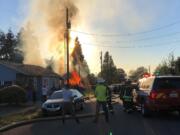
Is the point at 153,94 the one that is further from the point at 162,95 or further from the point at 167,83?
the point at 167,83

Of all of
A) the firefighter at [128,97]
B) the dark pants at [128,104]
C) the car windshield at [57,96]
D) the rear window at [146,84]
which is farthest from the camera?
the car windshield at [57,96]

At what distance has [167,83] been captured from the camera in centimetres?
2095

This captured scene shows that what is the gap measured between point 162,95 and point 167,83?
0.64 m

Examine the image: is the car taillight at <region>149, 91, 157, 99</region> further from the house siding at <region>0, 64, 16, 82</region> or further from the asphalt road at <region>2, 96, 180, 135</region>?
the house siding at <region>0, 64, 16, 82</region>

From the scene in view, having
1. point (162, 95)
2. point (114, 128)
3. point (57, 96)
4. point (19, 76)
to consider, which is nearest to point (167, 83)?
point (162, 95)

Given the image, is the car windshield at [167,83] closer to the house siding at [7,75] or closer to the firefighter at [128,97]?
the firefighter at [128,97]

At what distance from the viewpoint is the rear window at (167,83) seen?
68.4 ft

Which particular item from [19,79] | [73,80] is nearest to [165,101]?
[19,79]

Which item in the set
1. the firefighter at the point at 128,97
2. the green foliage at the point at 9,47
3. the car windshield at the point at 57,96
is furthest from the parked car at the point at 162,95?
the green foliage at the point at 9,47

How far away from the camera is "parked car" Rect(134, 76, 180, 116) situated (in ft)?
67.6

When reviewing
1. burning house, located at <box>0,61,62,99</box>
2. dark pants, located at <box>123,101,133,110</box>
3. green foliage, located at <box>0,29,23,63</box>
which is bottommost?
dark pants, located at <box>123,101,133,110</box>

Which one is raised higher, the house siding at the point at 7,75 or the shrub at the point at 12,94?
the house siding at the point at 7,75

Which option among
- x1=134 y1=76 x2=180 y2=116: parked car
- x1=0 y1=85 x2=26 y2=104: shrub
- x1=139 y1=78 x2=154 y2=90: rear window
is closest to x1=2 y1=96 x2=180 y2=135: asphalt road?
x1=134 y1=76 x2=180 y2=116: parked car

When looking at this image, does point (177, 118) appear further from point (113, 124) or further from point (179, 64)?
point (179, 64)
